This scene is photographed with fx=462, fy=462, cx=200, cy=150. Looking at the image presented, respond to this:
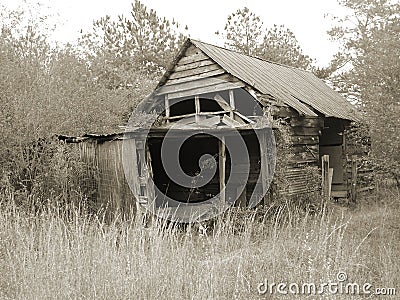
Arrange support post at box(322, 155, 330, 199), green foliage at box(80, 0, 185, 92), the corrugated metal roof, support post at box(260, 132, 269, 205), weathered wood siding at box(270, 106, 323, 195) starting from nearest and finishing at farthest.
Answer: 1. support post at box(260, 132, 269, 205)
2. weathered wood siding at box(270, 106, 323, 195)
3. the corrugated metal roof
4. support post at box(322, 155, 330, 199)
5. green foliage at box(80, 0, 185, 92)

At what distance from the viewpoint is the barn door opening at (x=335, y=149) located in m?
16.7

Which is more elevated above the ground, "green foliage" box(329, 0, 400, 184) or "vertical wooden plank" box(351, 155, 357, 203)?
"green foliage" box(329, 0, 400, 184)

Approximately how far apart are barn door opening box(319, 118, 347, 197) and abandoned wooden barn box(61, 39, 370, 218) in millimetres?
36

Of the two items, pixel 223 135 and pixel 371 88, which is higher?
pixel 371 88

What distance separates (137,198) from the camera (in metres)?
10.1

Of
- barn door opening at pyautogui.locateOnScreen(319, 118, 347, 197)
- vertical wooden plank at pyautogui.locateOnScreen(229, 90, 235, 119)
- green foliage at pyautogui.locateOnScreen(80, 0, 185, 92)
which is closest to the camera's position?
vertical wooden plank at pyautogui.locateOnScreen(229, 90, 235, 119)

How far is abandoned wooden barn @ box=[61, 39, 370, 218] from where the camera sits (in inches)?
420

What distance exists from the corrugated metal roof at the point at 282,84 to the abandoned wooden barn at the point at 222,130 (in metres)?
0.05

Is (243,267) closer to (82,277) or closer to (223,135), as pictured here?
(82,277)

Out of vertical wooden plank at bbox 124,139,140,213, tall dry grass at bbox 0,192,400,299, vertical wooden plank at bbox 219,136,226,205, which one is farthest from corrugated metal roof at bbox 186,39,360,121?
tall dry grass at bbox 0,192,400,299

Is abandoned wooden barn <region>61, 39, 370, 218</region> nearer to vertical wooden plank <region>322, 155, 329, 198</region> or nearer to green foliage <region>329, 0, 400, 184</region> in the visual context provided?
vertical wooden plank <region>322, 155, 329, 198</region>

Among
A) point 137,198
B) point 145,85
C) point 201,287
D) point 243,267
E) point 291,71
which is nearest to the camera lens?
point 201,287

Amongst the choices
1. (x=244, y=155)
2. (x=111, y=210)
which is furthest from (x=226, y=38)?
(x=111, y=210)

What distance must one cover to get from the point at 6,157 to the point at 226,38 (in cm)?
2033
